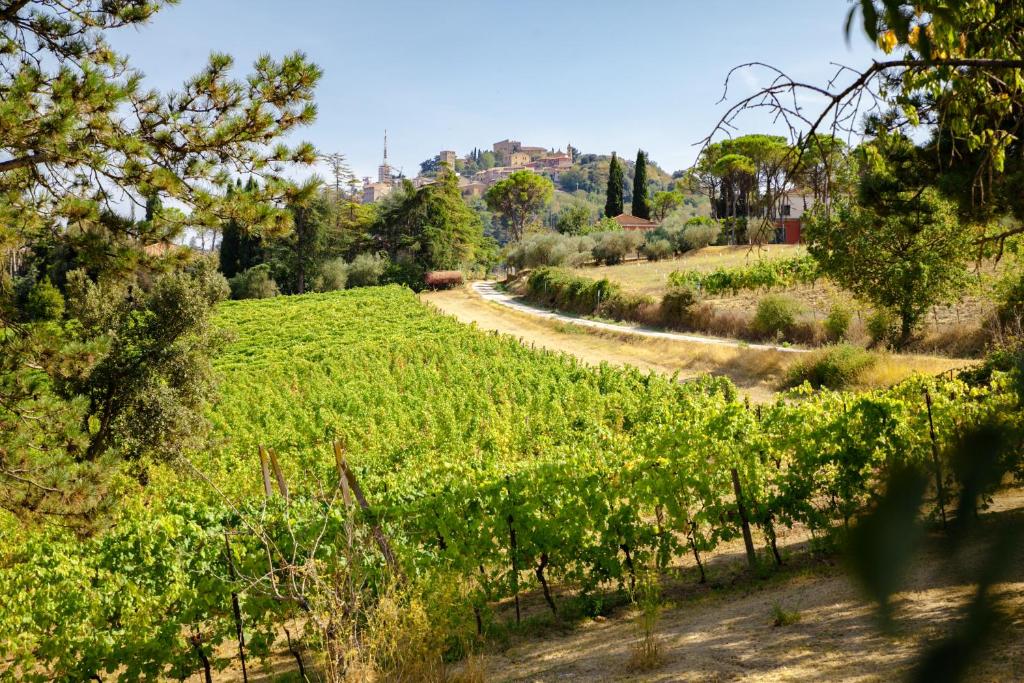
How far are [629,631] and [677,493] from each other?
1590 mm

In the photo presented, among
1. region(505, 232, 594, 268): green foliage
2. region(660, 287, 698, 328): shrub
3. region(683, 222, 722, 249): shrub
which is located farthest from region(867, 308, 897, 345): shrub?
region(505, 232, 594, 268): green foliage

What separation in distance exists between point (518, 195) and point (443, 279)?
2669 cm

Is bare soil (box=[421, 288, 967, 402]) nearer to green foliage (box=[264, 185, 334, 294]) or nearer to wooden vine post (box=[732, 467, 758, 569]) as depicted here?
wooden vine post (box=[732, 467, 758, 569])

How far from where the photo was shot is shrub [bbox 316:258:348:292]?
173 feet

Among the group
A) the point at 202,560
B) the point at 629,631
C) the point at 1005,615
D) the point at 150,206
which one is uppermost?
the point at 150,206

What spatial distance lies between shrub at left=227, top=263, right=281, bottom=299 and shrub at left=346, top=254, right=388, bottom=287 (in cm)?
524

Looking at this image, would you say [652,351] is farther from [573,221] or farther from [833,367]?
[573,221]

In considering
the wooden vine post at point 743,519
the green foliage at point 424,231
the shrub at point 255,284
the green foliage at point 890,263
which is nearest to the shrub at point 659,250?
the green foliage at point 424,231

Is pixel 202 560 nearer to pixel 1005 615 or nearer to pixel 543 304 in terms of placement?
pixel 1005 615

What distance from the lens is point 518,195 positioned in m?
75.3

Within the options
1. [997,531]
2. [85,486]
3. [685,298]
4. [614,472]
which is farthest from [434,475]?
[685,298]

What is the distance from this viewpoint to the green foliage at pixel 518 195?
74.2m

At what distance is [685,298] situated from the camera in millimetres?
27656

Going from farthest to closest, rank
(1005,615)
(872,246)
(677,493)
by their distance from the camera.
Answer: (872,246) → (677,493) → (1005,615)
